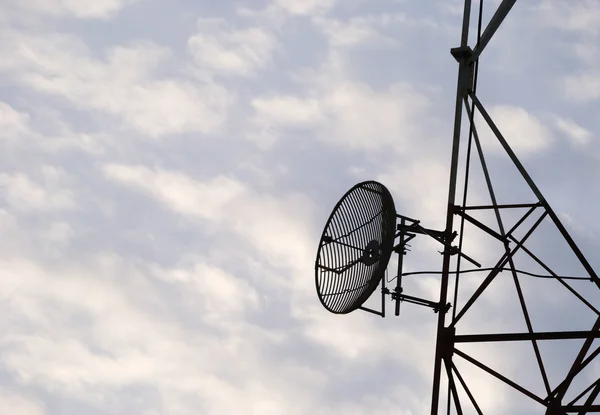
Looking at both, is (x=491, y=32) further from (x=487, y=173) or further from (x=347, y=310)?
(x=347, y=310)

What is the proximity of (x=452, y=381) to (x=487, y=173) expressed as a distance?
147 inches

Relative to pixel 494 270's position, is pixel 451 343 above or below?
below

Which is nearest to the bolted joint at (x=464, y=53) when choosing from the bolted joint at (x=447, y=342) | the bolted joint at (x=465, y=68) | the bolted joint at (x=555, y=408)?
the bolted joint at (x=465, y=68)

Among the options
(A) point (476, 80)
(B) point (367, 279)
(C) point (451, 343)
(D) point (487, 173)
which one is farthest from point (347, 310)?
(A) point (476, 80)

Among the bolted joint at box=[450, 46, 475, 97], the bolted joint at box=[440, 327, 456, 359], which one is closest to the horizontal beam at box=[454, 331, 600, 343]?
the bolted joint at box=[440, 327, 456, 359]

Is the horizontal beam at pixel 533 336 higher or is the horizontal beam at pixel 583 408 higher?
the horizontal beam at pixel 533 336

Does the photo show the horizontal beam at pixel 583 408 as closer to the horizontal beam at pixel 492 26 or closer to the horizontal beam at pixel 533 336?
the horizontal beam at pixel 533 336

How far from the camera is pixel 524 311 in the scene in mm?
17891

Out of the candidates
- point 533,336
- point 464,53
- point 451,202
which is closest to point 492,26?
point 464,53

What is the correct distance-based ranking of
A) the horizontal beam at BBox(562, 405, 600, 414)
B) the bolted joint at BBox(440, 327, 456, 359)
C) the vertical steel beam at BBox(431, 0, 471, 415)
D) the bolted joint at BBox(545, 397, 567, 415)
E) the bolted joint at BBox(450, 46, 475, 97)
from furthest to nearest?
1. the bolted joint at BBox(450, 46, 475, 97)
2. the bolted joint at BBox(440, 327, 456, 359)
3. the vertical steel beam at BBox(431, 0, 471, 415)
4. the bolted joint at BBox(545, 397, 567, 415)
5. the horizontal beam at BBox(562, 405, 600, 414)

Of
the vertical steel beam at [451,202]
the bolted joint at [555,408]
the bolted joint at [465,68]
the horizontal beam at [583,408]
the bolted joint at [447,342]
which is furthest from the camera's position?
the bolted joint at [465,68]

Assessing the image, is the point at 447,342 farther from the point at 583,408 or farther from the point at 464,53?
the point at 464,53

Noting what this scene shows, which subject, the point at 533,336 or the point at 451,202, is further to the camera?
the point at 451,202

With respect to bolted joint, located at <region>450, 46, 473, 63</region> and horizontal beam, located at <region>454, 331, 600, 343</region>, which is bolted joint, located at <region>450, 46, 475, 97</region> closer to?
bolted joint, located at <region>450, 46, 473, 63</region>
